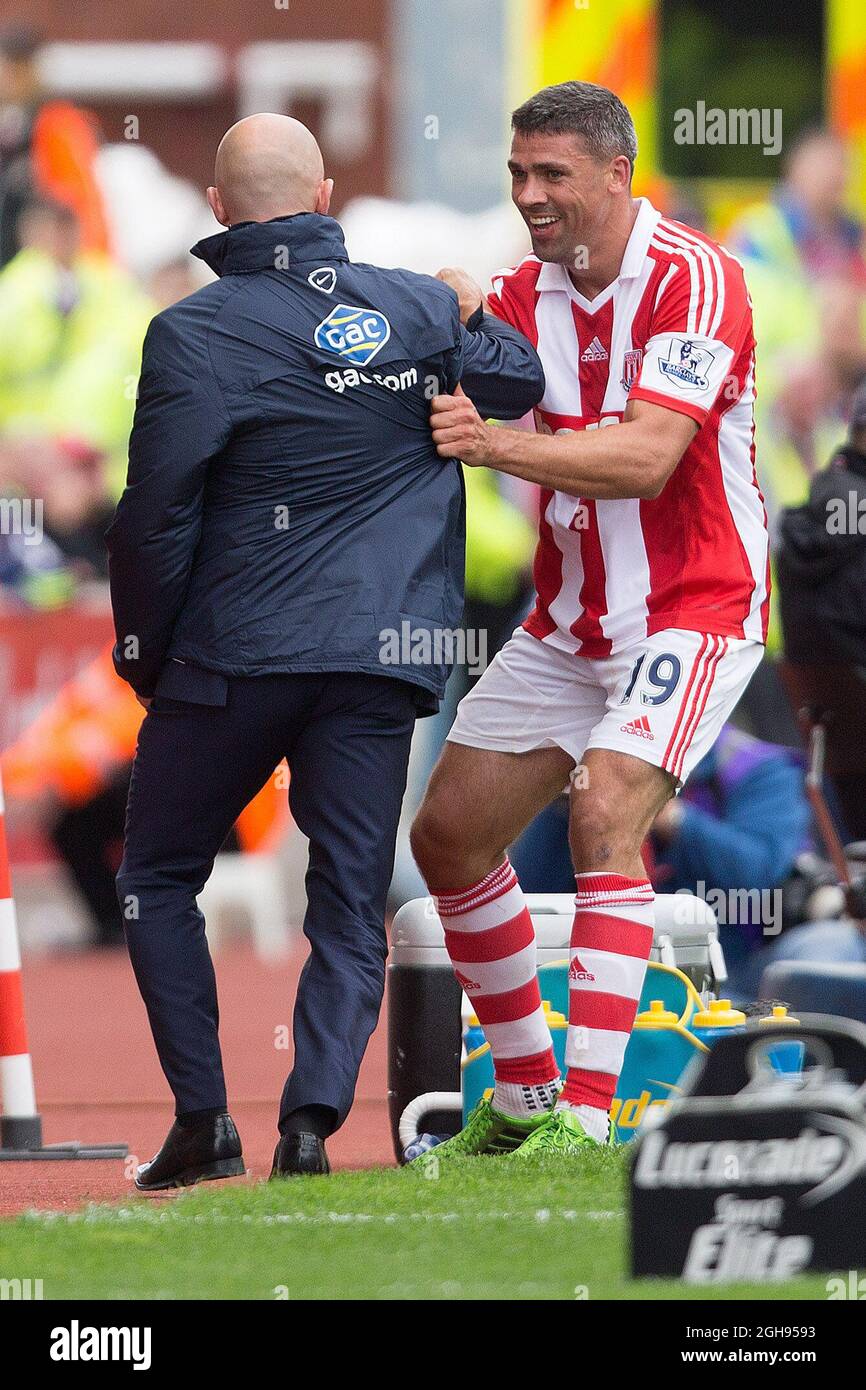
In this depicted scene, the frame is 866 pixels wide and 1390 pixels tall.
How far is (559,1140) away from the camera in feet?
15.8

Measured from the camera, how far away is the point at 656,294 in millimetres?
5145

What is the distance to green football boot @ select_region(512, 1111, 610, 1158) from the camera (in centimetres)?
477

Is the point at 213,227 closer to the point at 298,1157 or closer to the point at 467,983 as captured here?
the point at 467,983

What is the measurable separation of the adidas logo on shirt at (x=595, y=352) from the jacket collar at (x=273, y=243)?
63 cm

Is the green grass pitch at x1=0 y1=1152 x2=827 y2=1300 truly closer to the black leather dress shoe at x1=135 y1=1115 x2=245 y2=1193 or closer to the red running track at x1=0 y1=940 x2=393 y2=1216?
the black leather dress shoe at x1=135 y1=1115 x2=245 y2=1193

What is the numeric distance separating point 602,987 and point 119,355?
800cm

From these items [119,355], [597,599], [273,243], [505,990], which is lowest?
[505,990]

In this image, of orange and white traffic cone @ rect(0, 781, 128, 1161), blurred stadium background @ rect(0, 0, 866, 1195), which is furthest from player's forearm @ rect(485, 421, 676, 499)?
blurred stadium background @ rect(0, 0, 866, 1195)

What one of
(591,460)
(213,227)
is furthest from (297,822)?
(213,227)

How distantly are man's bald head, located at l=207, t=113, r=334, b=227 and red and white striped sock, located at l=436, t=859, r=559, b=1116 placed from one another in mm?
1489

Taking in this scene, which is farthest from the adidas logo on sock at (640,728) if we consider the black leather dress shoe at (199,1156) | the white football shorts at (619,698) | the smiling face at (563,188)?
the black leather dress shoe at (199,1156)

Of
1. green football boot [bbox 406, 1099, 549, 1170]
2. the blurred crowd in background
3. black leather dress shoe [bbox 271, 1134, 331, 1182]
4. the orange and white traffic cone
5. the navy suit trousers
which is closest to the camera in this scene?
black leather dress shoe [bbox 271, 1134, 331, 1182]

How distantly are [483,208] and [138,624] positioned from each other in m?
9.43
